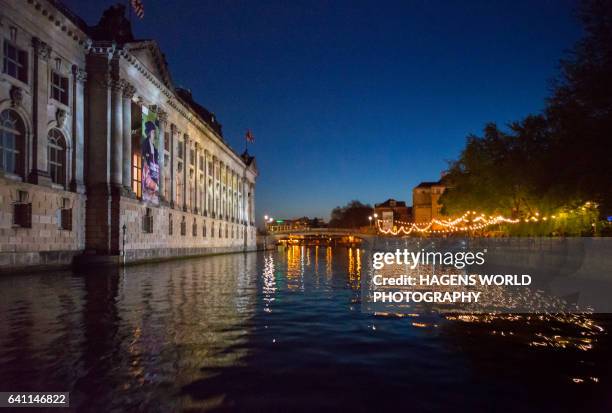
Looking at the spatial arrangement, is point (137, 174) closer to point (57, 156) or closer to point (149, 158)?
point (149, 158)

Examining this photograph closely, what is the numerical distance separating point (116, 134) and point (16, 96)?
10112 mm

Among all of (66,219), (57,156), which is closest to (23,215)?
(66,219)

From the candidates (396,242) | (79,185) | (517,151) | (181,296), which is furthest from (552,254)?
(396,242)

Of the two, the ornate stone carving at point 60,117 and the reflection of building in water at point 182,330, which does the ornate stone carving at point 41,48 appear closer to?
the ornate stone carving at point 60,117

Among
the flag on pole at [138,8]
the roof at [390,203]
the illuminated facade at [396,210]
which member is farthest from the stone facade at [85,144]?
the roof at [390,203]

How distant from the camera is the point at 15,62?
28.2 metres

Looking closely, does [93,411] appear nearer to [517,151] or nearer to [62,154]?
[62,154]

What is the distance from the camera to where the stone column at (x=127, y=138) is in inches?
1532

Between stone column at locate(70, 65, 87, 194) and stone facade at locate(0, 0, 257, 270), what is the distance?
0.23 feet

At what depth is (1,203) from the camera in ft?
86.4

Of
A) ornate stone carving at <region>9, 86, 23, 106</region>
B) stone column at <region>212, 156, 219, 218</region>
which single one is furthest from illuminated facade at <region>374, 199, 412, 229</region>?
ornate stone carving at <region>9, 86, 23, 106</region>

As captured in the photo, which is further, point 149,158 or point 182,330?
point 149,158

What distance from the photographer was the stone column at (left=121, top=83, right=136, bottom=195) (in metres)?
38.9

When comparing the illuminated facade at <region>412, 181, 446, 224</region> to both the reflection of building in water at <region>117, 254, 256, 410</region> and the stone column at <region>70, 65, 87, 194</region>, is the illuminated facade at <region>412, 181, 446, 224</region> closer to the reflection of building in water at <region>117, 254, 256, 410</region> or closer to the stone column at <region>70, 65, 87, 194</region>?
the stone column at <region>70, 65, 87, 194</region>
